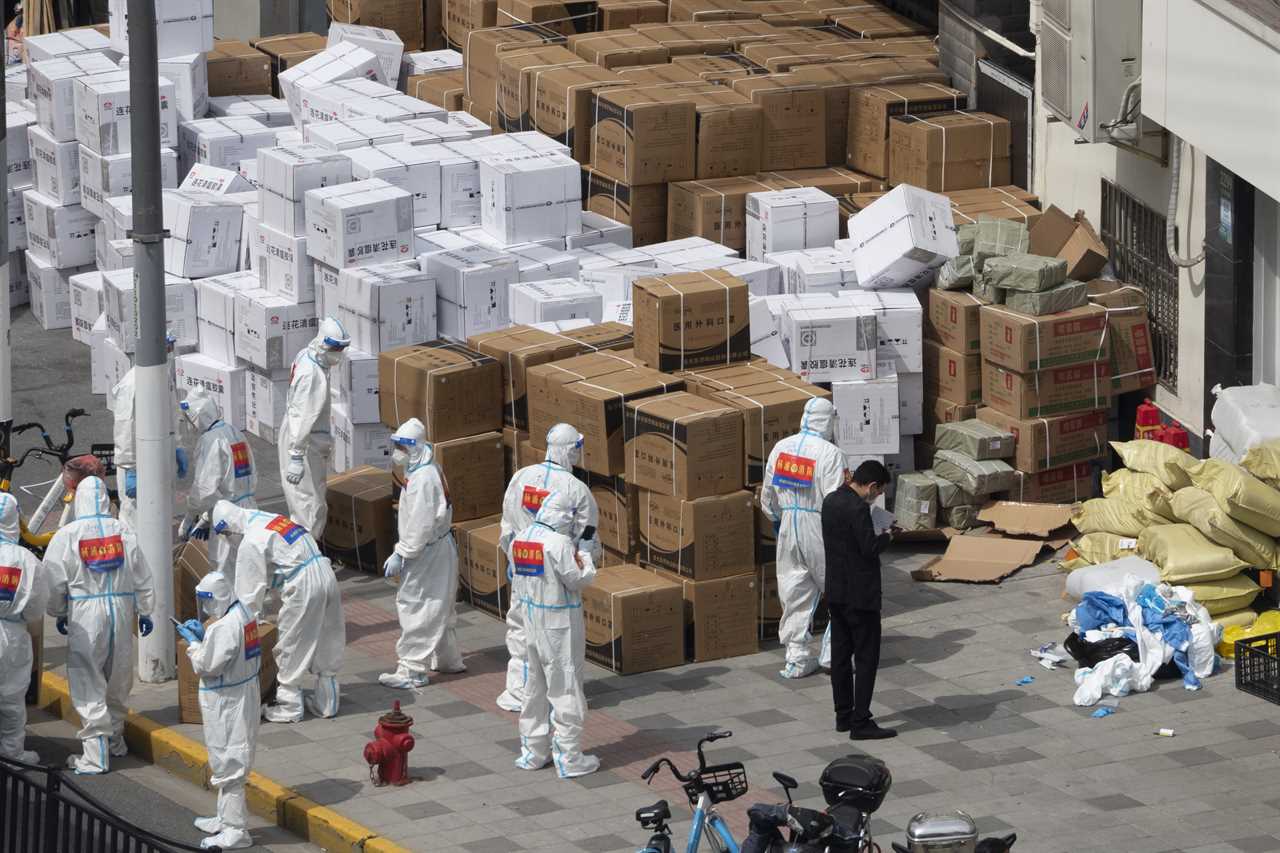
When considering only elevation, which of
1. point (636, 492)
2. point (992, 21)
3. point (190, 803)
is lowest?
point (190, 803)

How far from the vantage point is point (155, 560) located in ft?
46.8

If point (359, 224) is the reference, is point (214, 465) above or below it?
below

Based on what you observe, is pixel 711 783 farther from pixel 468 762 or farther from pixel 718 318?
pixel 718 318

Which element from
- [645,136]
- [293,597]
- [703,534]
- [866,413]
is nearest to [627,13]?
[645,136]

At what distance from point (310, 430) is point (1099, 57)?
5.98 meters

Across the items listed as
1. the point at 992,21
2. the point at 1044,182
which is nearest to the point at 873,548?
the point at 1044,182

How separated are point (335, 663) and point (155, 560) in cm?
136

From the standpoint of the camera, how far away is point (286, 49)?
23.1 metres

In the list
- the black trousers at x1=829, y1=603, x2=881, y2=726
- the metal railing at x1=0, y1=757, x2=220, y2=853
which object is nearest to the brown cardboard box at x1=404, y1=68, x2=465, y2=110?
the black trousers at x1=829, y1=603, x2=881, y2=726

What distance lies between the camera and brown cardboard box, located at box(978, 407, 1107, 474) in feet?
54.6

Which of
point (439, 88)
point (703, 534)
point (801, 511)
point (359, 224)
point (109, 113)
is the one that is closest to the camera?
point (801, 511)

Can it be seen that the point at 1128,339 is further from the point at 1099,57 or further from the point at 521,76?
the point at 521,76

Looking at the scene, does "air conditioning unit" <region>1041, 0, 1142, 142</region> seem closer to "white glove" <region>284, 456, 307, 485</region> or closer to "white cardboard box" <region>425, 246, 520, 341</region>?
"white cardboard box" <region>425, 246, 520, 341</region>

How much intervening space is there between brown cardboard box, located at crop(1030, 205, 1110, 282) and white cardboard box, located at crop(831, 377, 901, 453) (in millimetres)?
1673
